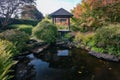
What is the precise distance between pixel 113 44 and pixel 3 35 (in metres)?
7.70

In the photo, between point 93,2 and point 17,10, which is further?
point 17,10

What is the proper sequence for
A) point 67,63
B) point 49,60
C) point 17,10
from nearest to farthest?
1. point 67,63
2. point 49,60
3. point 17,10

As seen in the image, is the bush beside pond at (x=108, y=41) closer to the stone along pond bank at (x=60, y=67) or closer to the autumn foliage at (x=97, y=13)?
the stone along pond bank at (x=60, y=67)

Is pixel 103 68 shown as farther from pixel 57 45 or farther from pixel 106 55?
pixel 57 45

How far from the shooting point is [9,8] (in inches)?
942

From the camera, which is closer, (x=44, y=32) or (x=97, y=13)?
(x=44, y=32)

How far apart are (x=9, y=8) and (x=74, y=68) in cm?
1820

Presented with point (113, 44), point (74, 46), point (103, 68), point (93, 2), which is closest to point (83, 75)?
point (103, 68)

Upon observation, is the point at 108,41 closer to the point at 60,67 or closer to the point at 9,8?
the point at 60,67

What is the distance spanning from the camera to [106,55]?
1102 cm

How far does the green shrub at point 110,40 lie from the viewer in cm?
1130

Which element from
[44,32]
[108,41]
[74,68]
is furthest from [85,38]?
[74,68]

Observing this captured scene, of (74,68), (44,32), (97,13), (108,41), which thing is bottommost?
(74,68)

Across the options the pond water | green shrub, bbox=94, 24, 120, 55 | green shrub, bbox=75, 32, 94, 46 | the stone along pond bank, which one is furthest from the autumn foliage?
the pond water
